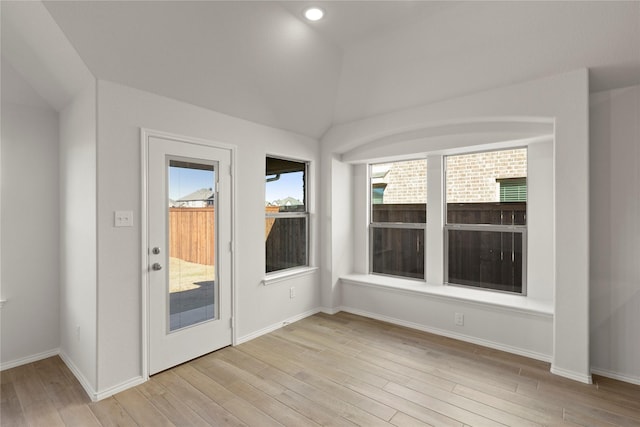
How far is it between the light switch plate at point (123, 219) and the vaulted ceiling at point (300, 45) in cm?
103

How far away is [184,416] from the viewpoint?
2193 mm

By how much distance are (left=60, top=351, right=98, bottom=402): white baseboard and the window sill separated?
A: 173 centimetres

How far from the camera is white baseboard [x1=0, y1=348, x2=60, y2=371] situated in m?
2.88

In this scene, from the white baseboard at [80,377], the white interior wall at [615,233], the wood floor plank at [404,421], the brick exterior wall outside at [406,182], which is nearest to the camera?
the wood floor plank at [404,421]

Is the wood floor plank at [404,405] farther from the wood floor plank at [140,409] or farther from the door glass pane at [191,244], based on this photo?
the door glass pane at [191,244]

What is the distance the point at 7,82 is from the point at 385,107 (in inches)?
142

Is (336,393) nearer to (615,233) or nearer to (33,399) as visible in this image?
(33,399)

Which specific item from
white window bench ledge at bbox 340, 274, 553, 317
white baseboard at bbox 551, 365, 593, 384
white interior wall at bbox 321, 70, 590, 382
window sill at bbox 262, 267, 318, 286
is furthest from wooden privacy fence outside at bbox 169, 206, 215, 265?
white baseboard at bbox 551, 365, 593, 384

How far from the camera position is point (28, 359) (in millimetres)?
2998

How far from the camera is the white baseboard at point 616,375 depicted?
2623mm

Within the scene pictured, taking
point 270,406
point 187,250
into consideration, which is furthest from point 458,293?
point 187,250

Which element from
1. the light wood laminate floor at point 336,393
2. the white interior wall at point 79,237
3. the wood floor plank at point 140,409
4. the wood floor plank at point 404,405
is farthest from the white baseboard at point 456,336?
the white interior wall at point 79,237

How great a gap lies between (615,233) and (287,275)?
3.23 m

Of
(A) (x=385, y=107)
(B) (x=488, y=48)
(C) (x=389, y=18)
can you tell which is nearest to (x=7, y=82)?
(C) (x=389, y=18)
